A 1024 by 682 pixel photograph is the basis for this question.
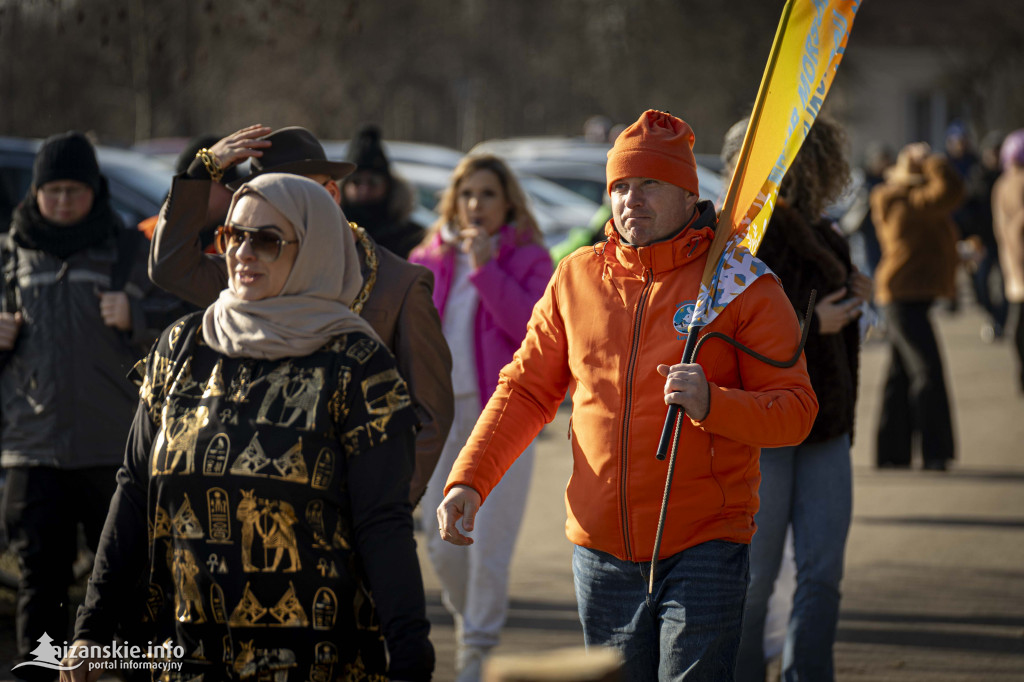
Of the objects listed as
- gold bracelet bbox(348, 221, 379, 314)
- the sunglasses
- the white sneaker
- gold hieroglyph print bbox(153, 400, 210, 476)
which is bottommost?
the white sneaker

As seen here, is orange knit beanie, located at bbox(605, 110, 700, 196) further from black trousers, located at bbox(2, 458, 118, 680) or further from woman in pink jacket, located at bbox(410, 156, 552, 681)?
black trousers, located at bbox(2, 458, 118, 680)

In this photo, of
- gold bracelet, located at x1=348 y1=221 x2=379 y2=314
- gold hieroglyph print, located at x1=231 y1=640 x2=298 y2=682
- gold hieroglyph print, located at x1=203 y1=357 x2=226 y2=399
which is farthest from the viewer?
gold bracelet, located at x1=348 y1=221 x2=379 y2=314

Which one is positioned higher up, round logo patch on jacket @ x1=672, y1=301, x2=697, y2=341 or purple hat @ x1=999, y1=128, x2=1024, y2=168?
purple hat @ x1=999, y1=128, x2=1024, y2=168

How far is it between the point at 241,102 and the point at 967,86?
2636 centimetres

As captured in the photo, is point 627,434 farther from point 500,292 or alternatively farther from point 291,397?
point 500,292

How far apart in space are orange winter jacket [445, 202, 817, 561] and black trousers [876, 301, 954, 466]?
5.81 m

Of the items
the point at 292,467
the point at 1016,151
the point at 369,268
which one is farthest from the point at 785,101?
the point at 1016,151

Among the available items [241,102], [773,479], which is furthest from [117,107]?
[773,479]

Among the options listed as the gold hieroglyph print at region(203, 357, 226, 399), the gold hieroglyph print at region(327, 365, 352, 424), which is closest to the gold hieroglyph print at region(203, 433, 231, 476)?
the gold hieroglyph print at region(203, 357, 226, 399)

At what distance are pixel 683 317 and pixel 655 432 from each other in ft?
0.94

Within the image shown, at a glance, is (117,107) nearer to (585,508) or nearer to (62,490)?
(62,490)

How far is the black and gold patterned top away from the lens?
2.81m

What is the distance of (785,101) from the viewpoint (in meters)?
3.53

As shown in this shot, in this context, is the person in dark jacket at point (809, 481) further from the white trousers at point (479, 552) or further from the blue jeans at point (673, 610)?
the white trousers at point (479, 552)
